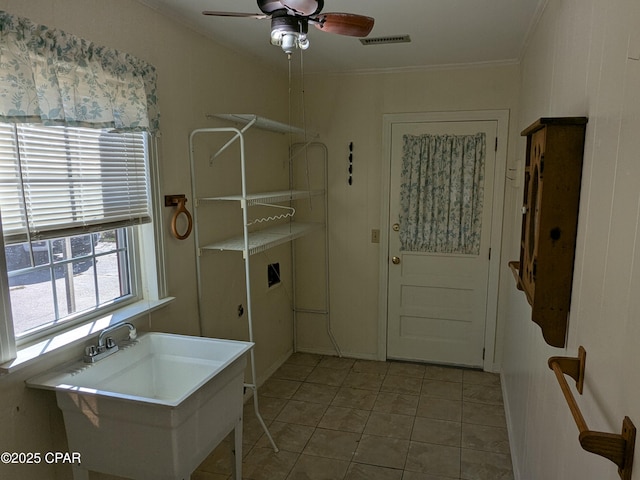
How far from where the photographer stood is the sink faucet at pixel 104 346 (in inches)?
73.7

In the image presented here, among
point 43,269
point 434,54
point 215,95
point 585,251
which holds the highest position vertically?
point 434,54

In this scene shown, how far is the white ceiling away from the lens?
227 cm

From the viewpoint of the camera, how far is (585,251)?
1270 mm

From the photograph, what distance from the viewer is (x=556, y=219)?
1387mm

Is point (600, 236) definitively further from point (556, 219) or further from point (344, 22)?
point (344, 22)

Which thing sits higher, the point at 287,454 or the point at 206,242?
the point at 206,242

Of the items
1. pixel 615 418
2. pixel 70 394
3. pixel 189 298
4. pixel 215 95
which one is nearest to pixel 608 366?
A: pixel 615 418

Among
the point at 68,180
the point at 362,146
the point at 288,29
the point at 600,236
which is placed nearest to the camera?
the point at 600,236

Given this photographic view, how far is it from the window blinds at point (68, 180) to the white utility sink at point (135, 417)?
0.58 meters

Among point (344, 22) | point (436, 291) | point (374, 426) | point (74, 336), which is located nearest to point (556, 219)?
point (344, 22)

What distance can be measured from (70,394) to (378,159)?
2.84m

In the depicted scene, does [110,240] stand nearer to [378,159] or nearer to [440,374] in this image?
[378,159]

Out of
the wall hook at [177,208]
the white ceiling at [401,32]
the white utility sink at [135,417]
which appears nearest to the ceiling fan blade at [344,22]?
the white ceiling at [401,32]

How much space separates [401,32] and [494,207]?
1.58 meters
